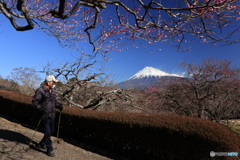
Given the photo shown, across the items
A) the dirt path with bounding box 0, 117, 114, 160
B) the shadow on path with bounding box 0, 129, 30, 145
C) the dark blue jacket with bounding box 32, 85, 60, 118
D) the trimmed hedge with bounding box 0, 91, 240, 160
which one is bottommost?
the dirt path with bounding box 0, 117, 114, 160

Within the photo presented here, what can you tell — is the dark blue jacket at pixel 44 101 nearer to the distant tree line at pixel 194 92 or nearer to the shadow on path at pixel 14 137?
the shadow on path at pixel 14 137

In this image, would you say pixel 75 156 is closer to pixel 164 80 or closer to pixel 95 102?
pixel 95 102

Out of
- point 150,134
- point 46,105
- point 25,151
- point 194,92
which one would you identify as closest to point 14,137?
point 25,151

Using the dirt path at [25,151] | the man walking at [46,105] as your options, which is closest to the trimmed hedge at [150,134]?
the dirt path at [25,151]

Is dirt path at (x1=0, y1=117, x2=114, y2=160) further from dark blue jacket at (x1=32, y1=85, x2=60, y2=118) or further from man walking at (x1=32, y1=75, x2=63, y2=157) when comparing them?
dark blue jacket at (x1=32, y1=85, x2=60, y2=118)

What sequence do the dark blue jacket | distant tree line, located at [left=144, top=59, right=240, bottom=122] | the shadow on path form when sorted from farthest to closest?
1. distant tree line, located at [left=144, top=59, right=240, bottom=122]
2. the shadow on path
3. the dark blue jacket

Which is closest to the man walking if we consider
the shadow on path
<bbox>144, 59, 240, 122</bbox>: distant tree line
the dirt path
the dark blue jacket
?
the dark blue jacket

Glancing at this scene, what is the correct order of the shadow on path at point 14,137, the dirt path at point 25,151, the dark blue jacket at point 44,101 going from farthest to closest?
1. the shadow on path at point 14,137
2. the dark blue jacket at point 44,101
3. the dirt path at point 25,151

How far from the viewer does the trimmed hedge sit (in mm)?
3656

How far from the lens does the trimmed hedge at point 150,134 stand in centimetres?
366

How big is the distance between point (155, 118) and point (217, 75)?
8.41 meters

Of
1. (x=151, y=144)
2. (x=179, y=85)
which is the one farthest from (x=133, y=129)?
(x=179, y=85)

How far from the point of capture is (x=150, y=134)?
444cm

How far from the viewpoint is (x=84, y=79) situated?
9.15 meters
